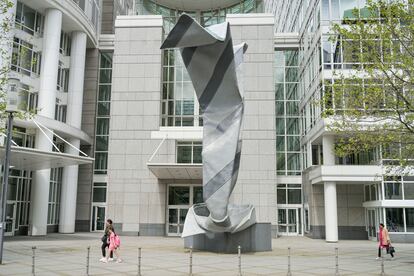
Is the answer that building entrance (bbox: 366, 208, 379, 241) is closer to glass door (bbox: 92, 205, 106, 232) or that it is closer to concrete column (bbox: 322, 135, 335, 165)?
concrete column (bbox: 322, 135, 335, 165)

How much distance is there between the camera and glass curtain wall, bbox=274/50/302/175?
40250mm

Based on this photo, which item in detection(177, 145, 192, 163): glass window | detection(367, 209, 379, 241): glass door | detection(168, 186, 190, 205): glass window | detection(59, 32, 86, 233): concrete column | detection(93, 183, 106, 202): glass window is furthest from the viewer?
detection(93, 183, 106, 202): glass window

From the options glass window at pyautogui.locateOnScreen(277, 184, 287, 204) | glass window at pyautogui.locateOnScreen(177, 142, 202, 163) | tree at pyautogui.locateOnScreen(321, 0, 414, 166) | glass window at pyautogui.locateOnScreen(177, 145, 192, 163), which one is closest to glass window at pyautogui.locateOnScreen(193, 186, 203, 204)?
glass window at pyautogui.locateOnScreen(177, 142, 202, 163)

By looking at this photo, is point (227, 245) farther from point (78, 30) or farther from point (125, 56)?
point (78, 30)

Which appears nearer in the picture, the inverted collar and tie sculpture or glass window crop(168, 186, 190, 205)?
the inverted collar and tie sculpture

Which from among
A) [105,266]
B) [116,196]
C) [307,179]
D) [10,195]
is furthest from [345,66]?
[10,195]

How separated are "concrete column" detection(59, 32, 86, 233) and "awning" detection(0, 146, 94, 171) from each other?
5.62 meters

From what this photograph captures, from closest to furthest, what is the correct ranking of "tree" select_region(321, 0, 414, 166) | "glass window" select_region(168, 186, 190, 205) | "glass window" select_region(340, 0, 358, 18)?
"tree" select_region(321, 0, 414, 166) → "glass window" select_region(340, 0, 358, 18) → "glass window" select_region(168, 186, 190, 205)

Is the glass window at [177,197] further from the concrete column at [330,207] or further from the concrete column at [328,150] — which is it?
the concrete column at [328,150]

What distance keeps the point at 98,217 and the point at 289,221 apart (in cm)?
1808

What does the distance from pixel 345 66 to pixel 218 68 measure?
16.7 metres

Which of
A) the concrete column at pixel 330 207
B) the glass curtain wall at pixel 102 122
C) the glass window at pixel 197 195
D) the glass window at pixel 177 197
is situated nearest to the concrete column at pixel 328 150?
the concrete column at pixel 330 207

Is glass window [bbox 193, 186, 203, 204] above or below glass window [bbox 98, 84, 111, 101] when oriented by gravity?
below

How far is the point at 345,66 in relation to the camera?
105 feet
